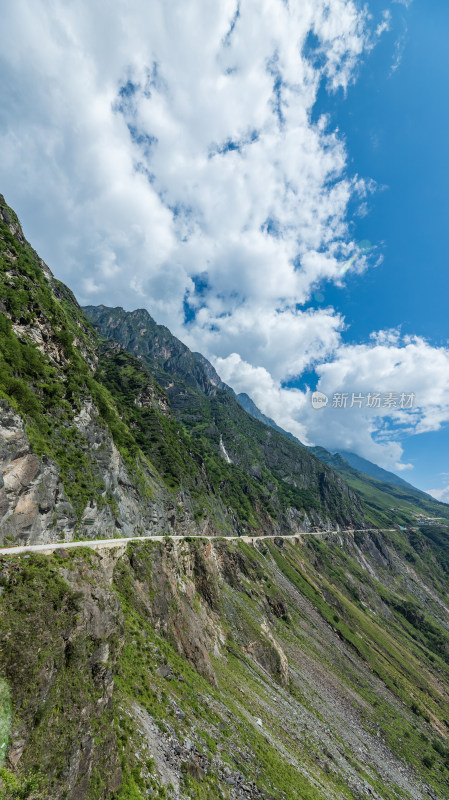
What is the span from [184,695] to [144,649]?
561cm

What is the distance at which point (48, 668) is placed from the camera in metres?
15.5

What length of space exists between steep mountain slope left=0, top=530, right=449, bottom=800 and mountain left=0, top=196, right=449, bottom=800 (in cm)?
13

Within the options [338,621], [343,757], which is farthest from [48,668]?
[338,621]

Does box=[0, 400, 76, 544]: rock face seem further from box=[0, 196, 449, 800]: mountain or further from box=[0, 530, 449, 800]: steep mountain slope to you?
box=[0, 530, 449, 800]: steep mountain slope

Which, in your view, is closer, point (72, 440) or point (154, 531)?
point (72, 440)

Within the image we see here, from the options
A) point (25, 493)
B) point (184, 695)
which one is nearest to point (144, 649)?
point (184, 695)

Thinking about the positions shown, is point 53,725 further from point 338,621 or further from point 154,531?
point 338,621

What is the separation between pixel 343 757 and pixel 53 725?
58.0m

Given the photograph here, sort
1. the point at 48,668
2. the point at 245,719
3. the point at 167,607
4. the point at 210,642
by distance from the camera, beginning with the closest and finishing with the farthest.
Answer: the point at 48,668
the point at 245,719
the point at 167,607
the point at 210,642

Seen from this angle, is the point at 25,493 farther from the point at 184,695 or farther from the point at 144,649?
the point at 184,695

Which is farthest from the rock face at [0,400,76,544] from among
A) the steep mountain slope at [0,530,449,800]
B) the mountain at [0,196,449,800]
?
the steep mountain slope at [0,530,449,800]

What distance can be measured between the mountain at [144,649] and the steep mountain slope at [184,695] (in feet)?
0.43

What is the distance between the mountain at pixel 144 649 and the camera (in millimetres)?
15641

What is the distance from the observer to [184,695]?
26953 millimetres
